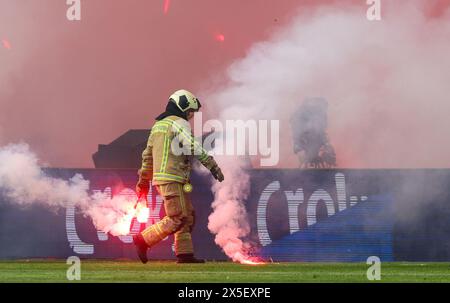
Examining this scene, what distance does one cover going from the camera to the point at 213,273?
600 inches

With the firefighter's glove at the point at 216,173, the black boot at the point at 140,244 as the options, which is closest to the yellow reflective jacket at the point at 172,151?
the firefighter's glove at the point at 216,173

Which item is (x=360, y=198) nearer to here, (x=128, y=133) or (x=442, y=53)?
(x=442, y=53)

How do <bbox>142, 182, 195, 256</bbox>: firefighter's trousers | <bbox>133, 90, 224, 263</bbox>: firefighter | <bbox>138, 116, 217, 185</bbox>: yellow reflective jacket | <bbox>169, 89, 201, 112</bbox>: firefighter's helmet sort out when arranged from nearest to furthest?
<bbox>142, 182, 195, 256</bbox>: firefighter's trousers
<bbox>133, 90, 224, 263</bbox>: firefighter
<bbox>138, 116, 217, 185</bbox>: yellow reflective jacket
<bbox>169, 89, 201, 112</bbox>: firefighter's helmet

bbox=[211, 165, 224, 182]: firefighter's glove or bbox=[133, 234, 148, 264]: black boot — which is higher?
bbox=[211, 165, 224, 182]: firefighter's glove

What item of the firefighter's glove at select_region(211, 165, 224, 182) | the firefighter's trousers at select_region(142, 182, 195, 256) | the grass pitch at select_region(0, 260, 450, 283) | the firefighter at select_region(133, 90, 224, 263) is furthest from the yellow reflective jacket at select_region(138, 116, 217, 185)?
the grass pitch at select_region(0, 260, 450, 283)

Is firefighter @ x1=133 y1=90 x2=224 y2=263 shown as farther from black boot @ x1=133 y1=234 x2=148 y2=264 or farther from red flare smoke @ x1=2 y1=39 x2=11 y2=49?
red flare smoke @ x1=2 y1=39 x2=11 y2=49

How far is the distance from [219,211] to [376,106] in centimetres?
586

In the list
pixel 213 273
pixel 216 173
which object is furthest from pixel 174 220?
pixel 213 273

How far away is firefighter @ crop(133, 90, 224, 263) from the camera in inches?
651

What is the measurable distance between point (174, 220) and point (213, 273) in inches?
66.2

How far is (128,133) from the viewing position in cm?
2900

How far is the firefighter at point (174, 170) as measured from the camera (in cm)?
1653

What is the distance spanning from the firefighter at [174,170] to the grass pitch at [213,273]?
0.43 meters
